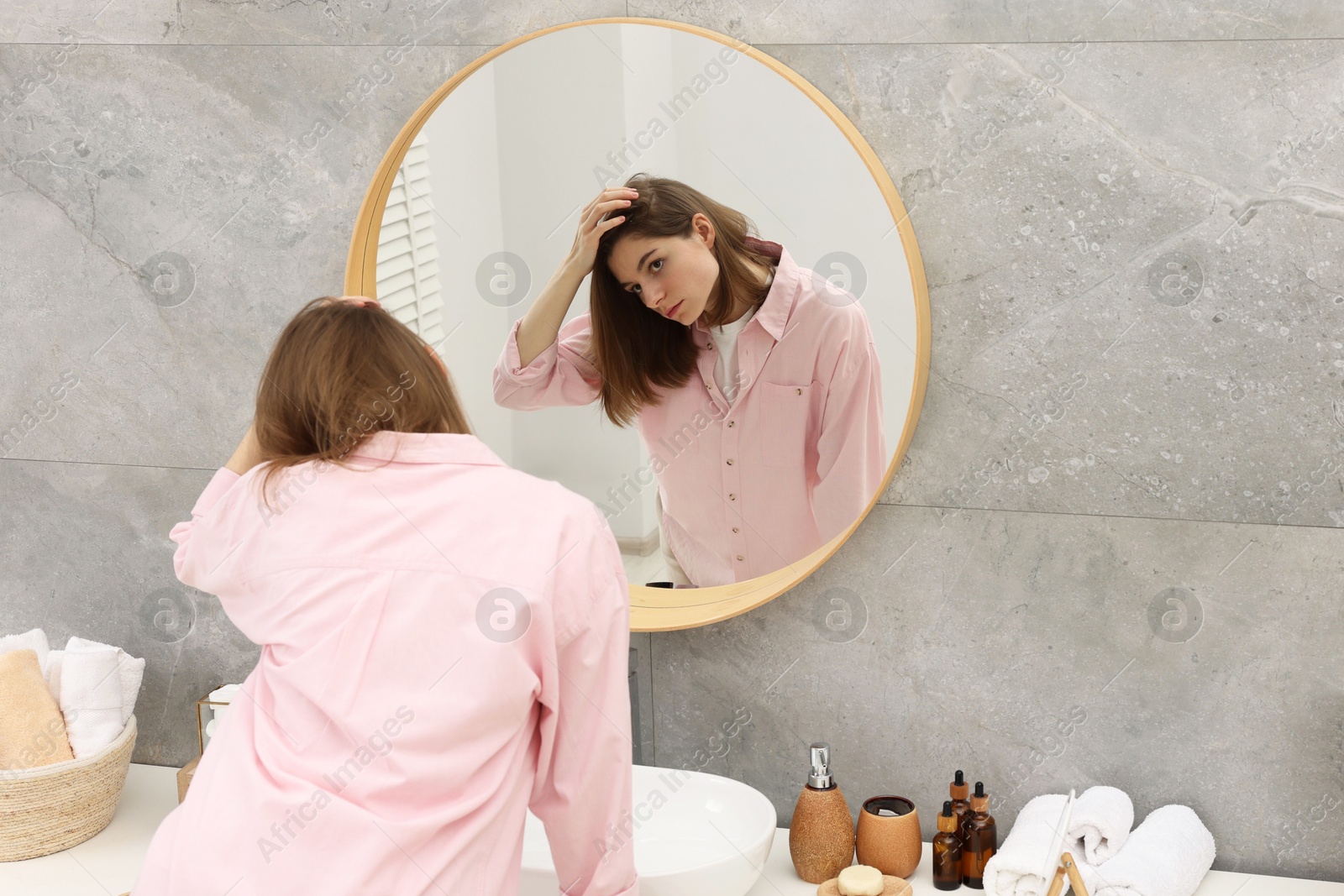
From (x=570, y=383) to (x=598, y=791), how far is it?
55cm

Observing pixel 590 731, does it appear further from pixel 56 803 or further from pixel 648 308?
pixel 56 803

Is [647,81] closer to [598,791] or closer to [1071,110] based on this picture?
[1071,110]

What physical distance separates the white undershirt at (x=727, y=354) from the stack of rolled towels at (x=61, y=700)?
978 millimetres

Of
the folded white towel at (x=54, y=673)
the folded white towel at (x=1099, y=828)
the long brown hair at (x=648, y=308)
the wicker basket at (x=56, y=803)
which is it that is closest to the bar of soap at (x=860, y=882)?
the folded white towel at (x=1099, y=828)

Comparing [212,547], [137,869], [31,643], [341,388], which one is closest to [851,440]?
[341,388]

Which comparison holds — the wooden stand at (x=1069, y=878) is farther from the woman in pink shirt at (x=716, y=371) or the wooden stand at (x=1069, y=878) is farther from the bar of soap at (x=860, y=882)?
the woman in pink shirt at (x=716, y=371)

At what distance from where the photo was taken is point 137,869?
1.53m

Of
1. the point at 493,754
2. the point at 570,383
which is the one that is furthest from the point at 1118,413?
the point at 493,754

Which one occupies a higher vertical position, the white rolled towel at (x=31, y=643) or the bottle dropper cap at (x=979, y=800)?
the bottle dropper cap at (x=979, y=800)

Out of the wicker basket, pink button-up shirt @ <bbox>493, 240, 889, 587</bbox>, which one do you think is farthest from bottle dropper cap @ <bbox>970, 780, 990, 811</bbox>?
the wicker basket

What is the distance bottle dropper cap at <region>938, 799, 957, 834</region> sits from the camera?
1.35 meters

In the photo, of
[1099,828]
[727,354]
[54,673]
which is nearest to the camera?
[1099,828]

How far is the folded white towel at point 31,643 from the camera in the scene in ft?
5.49

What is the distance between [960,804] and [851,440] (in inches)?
18.0
